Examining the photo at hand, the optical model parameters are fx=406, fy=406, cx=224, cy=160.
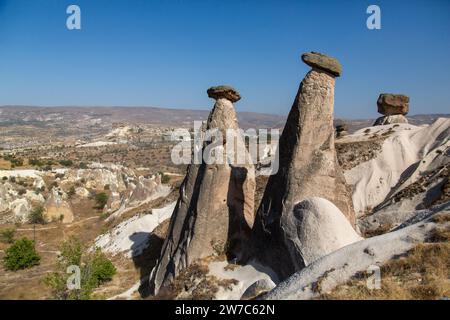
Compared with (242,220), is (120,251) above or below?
below

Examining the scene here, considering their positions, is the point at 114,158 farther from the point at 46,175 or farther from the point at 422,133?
the point at 422,133

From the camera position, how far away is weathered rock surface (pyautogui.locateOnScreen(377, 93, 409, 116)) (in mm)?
26547

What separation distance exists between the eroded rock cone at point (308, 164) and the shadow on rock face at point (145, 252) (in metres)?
5.36

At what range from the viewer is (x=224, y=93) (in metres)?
11.8

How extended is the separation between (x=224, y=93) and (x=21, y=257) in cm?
1419

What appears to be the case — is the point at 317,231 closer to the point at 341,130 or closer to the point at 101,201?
the point at 341,130

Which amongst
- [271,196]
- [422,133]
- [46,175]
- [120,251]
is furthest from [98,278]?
[46,175]

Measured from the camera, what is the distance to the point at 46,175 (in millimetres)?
58469

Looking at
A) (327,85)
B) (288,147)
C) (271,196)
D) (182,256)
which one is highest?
(327,85)

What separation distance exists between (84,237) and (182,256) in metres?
13.7

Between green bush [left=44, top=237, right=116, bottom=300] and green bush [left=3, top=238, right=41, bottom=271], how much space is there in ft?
22.7

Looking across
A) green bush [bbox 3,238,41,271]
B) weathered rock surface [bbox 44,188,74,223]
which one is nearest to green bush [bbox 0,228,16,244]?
weathered rock surface [bbox 44,188,74,223]

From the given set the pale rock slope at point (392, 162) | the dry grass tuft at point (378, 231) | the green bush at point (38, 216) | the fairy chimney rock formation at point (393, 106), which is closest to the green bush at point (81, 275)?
the dry grass tuft at point (378, 231)
